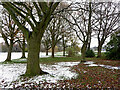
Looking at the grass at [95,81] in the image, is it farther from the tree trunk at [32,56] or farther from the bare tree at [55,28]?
the bare tree at [55,28]

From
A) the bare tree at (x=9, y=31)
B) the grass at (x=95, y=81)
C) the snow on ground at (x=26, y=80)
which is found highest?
the bare tree at (x=9, y=31)

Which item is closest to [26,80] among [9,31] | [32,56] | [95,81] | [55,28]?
[32,56]

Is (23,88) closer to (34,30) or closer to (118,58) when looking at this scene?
(34,30)

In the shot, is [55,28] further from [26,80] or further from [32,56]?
[26,80]

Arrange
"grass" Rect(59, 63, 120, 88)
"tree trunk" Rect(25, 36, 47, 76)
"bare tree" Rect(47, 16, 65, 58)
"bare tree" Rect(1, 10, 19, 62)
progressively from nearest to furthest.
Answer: "grass" Rect(59, 63, 120, 88), "tree trunk" Rect(25, 36, 47, 76), "bare tree" Rect(1, 10, 19, 62), "bare tree" Rect(47, 16, 65, 58)

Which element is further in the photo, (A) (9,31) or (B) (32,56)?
(A) (9,31)

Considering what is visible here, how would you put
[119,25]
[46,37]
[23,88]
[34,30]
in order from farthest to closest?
[46,37], [119,25], [34,30], [23,88]

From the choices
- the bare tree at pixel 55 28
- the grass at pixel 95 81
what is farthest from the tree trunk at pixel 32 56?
the bare tree at pixel 55 28

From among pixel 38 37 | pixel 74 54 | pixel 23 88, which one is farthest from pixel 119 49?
Answer: pixel 23 88

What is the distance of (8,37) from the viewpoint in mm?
12555

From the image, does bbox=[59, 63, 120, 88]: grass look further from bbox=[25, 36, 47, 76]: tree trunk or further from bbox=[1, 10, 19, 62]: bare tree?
bbox=[1, 10, 19, 62]: bare tree

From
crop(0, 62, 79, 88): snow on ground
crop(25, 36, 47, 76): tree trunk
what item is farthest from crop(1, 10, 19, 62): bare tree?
crop(25, 36, 47, 76): tree trunk

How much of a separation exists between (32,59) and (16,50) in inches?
826

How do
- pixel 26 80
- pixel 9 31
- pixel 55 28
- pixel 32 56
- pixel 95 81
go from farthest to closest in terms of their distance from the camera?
pixel 55 28, pixel 9 31, pixel 32 56, pixel 26 80, pixel 95 81
